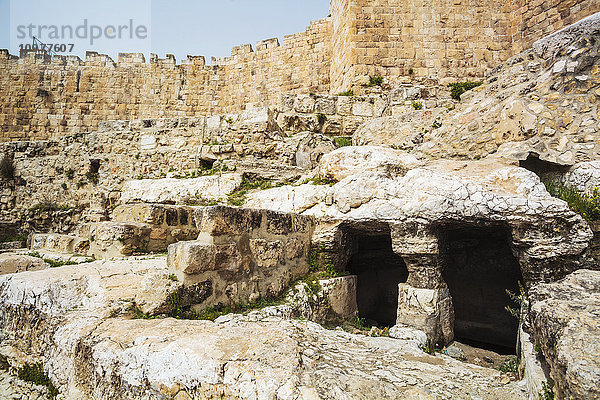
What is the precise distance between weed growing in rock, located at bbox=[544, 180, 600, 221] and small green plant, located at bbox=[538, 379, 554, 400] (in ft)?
7.65

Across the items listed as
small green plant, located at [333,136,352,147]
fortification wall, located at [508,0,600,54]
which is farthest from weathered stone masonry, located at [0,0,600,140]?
small green plant, located at [333,136,352,147]

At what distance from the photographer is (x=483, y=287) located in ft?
21.0

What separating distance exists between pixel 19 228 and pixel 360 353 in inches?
436

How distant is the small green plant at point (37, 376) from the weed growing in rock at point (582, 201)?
472 cm

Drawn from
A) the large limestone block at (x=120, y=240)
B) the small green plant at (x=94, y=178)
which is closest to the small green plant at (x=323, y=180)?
the large limestone block at (x=120, y=240)

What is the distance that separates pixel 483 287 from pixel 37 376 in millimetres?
6644

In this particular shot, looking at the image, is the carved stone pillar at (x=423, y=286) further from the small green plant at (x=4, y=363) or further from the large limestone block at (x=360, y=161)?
the small green plant at (x=4, y=363)

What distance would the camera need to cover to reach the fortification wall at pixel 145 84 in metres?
15.4

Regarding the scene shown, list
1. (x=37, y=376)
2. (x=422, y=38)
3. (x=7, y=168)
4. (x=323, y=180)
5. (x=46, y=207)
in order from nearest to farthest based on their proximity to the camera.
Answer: (x=37, y=376) → (x=323, y=180) → (x=46, y=207) → (x=7, y=168) → (x=422, y=38)

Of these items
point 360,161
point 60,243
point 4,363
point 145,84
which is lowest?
point 4,363

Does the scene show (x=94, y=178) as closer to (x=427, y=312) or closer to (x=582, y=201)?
(x=427, y=312)

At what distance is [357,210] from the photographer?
4.32 m

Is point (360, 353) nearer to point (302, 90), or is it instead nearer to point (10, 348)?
point (10, 348)

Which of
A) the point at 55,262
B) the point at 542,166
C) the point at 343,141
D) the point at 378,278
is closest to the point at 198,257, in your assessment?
the point at 55,262
